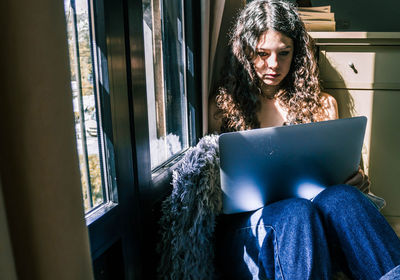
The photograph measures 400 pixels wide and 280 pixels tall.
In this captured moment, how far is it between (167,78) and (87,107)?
43 cm

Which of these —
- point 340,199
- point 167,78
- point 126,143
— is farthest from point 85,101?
point 340,199

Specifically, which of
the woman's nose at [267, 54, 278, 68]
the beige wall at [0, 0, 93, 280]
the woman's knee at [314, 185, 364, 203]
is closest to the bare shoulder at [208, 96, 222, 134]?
the woman's nose at [267, 54, 278, 68]

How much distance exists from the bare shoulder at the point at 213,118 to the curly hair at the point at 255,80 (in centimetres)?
2

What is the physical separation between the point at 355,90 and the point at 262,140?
727mm

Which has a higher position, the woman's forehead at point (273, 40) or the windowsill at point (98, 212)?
the woman's forehead at point (273, 40)

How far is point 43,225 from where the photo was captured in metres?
0.34

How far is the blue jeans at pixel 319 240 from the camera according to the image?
2.43ft

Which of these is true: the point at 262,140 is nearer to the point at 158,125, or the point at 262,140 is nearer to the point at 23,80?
the point at 158,125

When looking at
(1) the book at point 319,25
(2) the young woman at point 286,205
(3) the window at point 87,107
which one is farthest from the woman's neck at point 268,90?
(3) the window at point 87,107

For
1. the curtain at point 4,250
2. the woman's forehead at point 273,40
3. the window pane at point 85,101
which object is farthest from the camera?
the woman's forehead at point 273,40

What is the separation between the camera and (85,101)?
0.64 metres

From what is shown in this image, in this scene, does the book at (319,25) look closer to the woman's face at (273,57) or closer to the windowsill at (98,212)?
the woman's face at (273,57)

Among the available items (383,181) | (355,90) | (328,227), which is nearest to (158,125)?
(328,227)

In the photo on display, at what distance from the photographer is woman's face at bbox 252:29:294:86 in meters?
1.12
